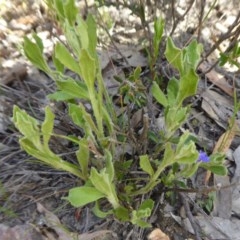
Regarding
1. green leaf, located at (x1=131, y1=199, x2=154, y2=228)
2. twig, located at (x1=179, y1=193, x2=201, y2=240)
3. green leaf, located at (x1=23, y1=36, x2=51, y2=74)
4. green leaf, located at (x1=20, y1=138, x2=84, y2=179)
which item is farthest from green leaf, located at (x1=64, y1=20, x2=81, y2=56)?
twig, located at (x1=179, y1=193, x2=201, y2=240)

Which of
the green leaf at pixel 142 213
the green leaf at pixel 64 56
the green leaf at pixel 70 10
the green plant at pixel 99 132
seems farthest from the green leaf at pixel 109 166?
the green leaf at pixel 70 10

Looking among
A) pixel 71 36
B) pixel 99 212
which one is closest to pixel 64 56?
pixel 71 36

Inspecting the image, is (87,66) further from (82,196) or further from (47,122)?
(82,196)

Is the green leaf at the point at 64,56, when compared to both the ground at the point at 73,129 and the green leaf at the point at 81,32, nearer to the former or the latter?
the green leaf at the point at 81,32

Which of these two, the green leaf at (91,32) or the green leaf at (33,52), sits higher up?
the green leaf at (91,32)

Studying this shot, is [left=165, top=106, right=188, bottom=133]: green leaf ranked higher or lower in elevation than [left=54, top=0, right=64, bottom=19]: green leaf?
lower

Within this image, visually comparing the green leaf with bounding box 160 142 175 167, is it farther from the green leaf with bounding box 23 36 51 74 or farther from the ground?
the green leaf with bounding box 23 36 51 74
